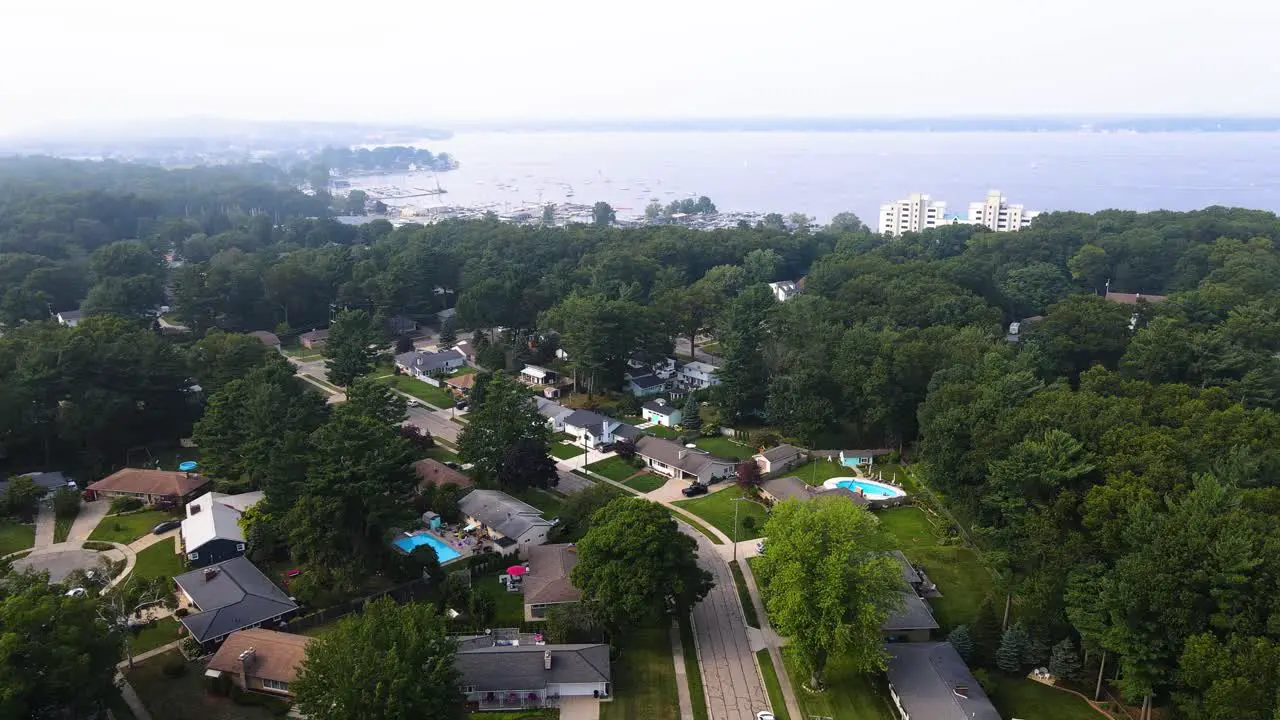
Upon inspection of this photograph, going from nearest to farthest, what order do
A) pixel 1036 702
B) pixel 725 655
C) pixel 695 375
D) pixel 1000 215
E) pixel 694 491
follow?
pixel 1036 702 → pixel 725 655 → pixel 694 491 → pixel 695 375 → pixel 1000 215

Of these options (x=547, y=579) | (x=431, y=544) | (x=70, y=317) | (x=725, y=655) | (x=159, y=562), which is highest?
(x=70, y=317)

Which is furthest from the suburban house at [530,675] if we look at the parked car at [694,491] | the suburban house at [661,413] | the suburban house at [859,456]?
the suburban house at [661,413]

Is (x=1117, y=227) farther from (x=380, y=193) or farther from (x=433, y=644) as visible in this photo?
(x=380, y=193)

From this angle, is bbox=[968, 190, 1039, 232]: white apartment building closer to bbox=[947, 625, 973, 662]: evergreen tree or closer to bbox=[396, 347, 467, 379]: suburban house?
bbox=[396, 347, 467, 379]: suburban house

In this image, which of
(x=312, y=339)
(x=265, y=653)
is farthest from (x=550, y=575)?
(x=312, y=339)

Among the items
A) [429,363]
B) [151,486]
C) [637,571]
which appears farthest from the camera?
[429,363]

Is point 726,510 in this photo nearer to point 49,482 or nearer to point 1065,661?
point 1065,661

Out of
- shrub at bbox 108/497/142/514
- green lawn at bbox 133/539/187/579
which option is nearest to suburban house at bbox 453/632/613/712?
green lawn at bbox 133/539/187/579
